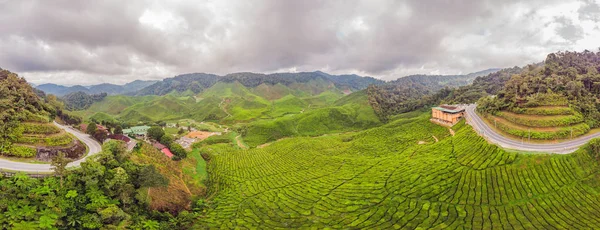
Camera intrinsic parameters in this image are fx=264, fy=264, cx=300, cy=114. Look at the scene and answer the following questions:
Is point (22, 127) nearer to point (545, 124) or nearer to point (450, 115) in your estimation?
point (450, 115)

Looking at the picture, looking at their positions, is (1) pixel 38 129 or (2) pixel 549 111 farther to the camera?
(2) pixel 549 111

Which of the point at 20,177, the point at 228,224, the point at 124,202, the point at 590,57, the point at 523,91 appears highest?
the point at 590,57

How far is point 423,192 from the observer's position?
147 feet

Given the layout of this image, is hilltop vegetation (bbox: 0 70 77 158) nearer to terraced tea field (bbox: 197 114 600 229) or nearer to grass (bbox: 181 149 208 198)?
grass (bbox: 181 149 208 198)

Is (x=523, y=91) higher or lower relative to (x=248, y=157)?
higher

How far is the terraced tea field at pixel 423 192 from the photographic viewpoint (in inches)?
1469

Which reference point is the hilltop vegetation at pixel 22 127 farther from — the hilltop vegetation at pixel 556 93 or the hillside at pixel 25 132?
the hilltop vegetation at pixel 556 93

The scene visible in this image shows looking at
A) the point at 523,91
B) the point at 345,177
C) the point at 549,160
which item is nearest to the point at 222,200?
the point at 345,177

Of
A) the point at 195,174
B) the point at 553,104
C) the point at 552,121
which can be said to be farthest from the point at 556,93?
the point at 195,174

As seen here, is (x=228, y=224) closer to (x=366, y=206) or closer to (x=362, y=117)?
(x=366, y=206)

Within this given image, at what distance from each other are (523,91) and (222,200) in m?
83.0

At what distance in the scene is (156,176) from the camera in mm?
47062

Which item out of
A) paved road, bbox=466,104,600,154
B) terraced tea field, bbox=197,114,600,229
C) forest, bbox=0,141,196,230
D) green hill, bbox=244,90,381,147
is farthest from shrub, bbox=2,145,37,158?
paved road, bbox=466,104,600,154

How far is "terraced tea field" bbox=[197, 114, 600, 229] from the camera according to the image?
1469 inches
